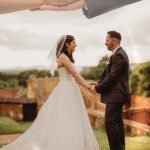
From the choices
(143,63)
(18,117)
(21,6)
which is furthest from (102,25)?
(18,117)

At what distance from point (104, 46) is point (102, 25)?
0.52ft

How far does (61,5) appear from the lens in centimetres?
310

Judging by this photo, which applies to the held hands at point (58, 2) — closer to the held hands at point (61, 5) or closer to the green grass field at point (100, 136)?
the held hands at point (61, 5)

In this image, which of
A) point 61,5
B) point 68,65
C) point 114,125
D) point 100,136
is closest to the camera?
point 114,125

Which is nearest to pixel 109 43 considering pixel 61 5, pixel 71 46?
pixel 71 46

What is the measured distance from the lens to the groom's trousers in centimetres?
272

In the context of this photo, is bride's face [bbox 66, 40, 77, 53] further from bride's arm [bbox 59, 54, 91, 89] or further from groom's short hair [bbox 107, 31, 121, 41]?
groom's short hair [bbox 107, 31, 121, 41]

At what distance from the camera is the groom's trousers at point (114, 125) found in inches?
107

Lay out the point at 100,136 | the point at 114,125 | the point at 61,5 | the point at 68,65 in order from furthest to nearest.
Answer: the point at 61,5, the point at 100,136, the point at 68,65, the point at 114,125

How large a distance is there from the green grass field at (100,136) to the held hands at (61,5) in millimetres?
844

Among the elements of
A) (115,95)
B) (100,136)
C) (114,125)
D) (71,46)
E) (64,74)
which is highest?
(71,46)

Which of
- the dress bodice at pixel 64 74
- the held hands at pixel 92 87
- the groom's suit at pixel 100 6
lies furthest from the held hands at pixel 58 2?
the held hands at pixel 92 87

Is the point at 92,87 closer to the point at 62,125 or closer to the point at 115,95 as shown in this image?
the point at 115,95

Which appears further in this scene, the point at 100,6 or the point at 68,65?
the point at 100,6
